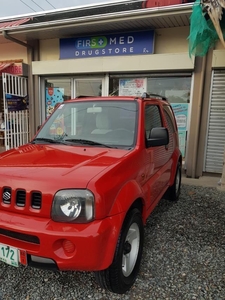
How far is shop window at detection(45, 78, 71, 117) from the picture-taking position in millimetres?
7457

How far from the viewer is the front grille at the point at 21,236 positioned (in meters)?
1.85

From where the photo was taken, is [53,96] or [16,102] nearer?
[16,102]

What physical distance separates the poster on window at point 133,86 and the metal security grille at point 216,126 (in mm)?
1821

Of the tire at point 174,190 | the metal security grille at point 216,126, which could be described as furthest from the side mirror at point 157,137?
the metal security grille at point 216,126

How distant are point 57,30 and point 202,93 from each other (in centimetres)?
417

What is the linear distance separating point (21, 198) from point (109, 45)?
5.60 meters

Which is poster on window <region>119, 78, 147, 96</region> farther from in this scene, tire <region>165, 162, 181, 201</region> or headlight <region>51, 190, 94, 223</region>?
headlight <region>51, 190, 94, 223</region>

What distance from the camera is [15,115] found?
7.26 metres

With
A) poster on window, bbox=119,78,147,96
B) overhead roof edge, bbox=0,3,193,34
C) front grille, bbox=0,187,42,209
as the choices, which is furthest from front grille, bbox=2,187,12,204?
poster on window, bbox=119,78,147,96

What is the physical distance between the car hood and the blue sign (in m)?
4.54

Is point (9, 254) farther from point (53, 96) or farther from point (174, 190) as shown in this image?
point (53, 96)

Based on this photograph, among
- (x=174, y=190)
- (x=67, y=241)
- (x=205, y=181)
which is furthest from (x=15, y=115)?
(x=67, y=241)

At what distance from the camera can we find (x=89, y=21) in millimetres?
5855

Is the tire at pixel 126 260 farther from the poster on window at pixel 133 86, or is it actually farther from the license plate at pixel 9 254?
the poster on window at pixel 133 86
